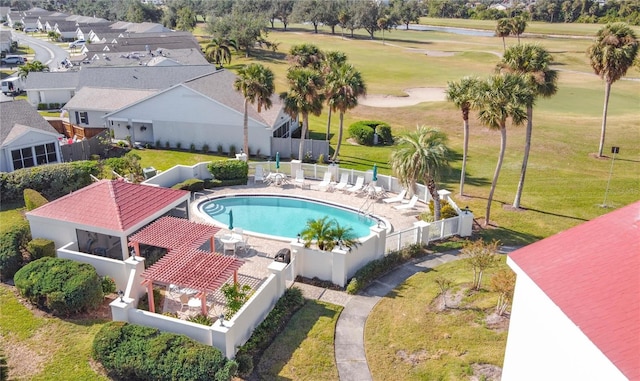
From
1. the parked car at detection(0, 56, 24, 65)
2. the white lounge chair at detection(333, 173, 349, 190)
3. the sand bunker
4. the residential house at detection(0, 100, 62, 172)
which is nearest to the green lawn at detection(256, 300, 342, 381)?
the white lounge chair at detection(333, 173, 349, 190)

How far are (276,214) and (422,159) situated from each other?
375 inches

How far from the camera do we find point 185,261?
1923 cm

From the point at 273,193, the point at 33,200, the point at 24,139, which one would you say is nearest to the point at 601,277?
the point at 273,193

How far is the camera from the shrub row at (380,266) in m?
21.5

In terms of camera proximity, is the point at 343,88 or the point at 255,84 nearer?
the point at 343,88

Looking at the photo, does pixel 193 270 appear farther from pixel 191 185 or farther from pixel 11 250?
pixel 191 185

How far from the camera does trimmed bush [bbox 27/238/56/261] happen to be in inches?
859

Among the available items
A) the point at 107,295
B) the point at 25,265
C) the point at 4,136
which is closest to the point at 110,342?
the point at 107,295

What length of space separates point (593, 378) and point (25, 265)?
69.0ft

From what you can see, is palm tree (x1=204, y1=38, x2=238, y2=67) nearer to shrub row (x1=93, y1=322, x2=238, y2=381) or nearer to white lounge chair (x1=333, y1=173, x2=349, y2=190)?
white lounge chair (x1=333, y1=173, x2=349, y2=190)

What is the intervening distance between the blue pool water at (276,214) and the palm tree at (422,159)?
3.74 metres

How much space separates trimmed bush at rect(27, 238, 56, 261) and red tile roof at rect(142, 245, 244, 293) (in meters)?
6.14

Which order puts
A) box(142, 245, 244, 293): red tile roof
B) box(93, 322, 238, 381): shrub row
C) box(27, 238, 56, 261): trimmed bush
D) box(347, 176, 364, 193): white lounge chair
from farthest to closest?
box(347, 176, 364, 193): white lounge chair, box(27, 238, 56, 261): trimmed bush, box(142, 245, 244, 293): red tile roof, box(93, 322, 238, 381): shrub row

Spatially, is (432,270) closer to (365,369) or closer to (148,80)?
(365,369)
